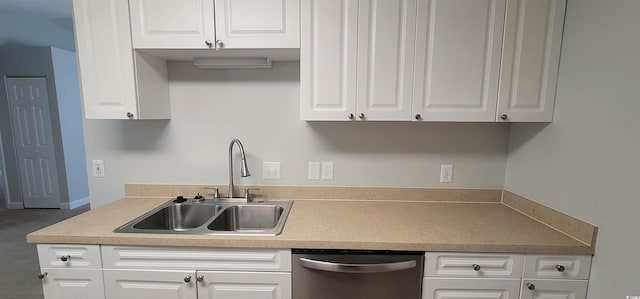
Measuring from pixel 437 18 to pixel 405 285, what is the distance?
1.28m

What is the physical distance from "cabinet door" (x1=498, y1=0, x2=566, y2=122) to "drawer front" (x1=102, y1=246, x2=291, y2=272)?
4.37 feet

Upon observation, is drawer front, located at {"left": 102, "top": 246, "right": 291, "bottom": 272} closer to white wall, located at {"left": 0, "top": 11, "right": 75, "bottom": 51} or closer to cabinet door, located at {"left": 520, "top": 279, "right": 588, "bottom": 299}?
cabinet door, located at {"left": 520, "top": 279, "right": 588, "bottom": 299}

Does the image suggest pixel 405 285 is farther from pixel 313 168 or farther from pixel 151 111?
pixel 151 111

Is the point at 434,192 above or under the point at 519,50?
under

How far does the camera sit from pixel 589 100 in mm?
1099

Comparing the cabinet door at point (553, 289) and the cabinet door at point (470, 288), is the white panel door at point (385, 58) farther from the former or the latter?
the cabinet door at point (553, 289)

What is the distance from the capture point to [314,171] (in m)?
1.69

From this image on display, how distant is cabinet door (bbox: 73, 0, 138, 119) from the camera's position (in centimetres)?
131

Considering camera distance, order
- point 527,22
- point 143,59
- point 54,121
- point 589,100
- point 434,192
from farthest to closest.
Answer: point 54,121 < point 434,192 < point 143,59 < point 527,22 < point 589,100

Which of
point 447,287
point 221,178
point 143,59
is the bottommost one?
point 447,287

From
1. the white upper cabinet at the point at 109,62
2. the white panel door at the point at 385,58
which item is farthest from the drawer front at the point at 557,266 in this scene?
the white upper cabinet at the point at 109,62

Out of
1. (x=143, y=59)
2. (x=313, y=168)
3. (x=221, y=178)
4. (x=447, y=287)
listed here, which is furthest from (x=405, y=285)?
(x=143, y=59)

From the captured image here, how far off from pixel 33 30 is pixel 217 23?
4.60 metres

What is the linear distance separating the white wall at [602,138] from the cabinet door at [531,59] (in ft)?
0.13
